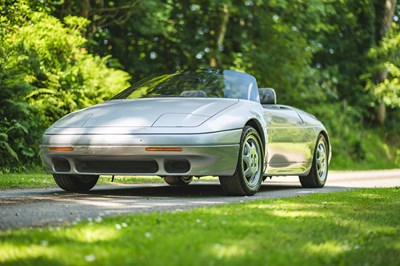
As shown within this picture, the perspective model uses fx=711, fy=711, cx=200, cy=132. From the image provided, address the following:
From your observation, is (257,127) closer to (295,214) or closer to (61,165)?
(61,165)

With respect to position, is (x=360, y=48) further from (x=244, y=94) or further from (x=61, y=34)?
(x=244, y=94)

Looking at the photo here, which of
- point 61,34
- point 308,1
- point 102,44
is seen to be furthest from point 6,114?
point 308,1

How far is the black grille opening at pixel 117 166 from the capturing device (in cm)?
685

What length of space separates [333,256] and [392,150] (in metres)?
24.6

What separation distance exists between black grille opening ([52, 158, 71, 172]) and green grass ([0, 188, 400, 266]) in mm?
2248

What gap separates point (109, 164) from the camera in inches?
276

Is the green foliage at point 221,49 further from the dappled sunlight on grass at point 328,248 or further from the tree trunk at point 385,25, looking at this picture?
the dappled sunlight on grass at point 328,248

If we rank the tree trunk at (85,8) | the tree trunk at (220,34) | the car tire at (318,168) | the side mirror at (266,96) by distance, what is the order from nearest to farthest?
the side mirror at (266,96)
the car tire at (318,168)
the tree trunk at (85,8)
the tree trunk at (220,34)

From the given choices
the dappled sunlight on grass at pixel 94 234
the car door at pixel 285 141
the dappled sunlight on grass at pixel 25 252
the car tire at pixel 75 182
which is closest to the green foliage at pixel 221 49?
the car tire at pixel 75 182

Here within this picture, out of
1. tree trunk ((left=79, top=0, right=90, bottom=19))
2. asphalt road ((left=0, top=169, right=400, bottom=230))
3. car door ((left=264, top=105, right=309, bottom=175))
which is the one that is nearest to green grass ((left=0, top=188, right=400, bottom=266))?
asphalt road ((left=0, top=169, right=400, bottom=230))

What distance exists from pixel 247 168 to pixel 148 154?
4.09 feet

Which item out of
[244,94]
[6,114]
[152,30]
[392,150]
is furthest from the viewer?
[392,150]

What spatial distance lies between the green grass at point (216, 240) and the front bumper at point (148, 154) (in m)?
1.24

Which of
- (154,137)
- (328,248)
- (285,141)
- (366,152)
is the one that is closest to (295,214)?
(328,248)
